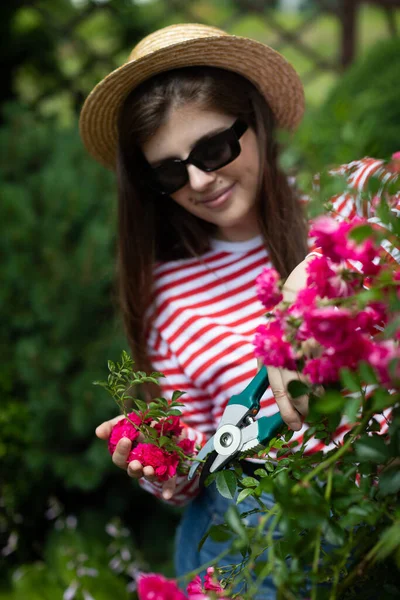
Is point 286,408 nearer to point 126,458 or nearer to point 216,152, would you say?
point 126,458

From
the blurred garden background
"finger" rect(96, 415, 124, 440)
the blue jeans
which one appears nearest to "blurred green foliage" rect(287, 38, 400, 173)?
the blurred garden background

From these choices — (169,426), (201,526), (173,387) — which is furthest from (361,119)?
(169,426)

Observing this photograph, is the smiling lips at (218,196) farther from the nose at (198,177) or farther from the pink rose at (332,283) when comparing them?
the pink rose at (332,283)

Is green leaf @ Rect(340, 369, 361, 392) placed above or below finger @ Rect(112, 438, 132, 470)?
above

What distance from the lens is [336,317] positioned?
0.59 m

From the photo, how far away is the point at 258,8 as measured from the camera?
4848mm

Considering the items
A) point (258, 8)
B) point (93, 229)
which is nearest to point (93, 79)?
point (258, 8)

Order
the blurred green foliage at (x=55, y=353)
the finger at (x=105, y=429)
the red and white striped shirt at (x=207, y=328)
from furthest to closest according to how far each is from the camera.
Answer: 1. the blurred green foliage at (x=55, y=353)
2. the red and white striped shirt at (x=207, y=328)
3. the finger at (x=105, y=429)

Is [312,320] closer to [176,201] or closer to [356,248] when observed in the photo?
[356,248]

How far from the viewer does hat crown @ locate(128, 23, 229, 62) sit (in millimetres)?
1363

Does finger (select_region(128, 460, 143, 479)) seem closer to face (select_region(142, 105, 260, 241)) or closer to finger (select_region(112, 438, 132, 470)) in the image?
finger (select_region(112, 438, 132, 470))

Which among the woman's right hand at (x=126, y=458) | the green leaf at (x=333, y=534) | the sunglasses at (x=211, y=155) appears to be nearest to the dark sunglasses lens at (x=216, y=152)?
the sunglasses at (x=211, y=155)

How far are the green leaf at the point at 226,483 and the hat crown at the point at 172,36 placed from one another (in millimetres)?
891

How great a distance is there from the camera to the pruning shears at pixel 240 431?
89 cm
